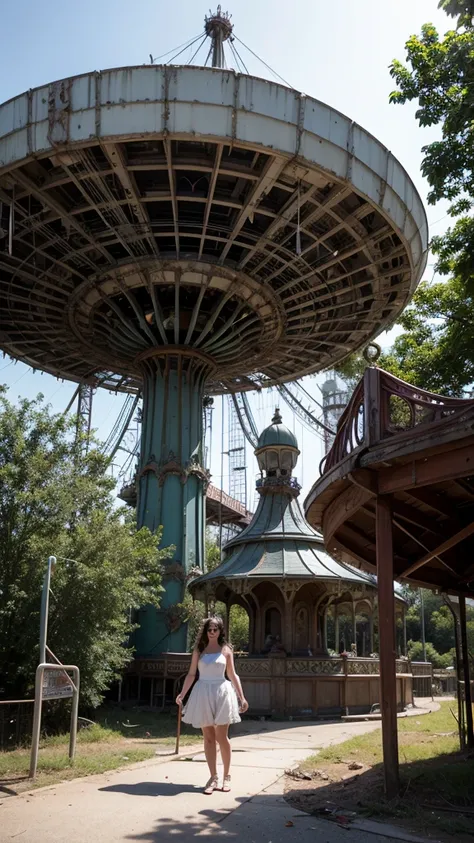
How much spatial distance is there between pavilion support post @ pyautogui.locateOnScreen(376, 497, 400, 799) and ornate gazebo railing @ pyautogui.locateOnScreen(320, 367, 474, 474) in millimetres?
922

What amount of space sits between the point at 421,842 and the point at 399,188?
24208mm

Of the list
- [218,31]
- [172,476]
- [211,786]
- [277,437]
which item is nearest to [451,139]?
[211,786]

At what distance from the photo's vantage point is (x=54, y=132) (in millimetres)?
22484

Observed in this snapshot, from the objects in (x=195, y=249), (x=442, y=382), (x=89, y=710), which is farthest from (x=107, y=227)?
(x=89, y=710)

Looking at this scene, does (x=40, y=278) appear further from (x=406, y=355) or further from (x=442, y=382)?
(x=442, y=382)

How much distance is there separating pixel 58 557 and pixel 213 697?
461 inches

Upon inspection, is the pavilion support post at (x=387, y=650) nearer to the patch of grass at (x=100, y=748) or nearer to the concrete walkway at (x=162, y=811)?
the concrete walkway at (x=162, y=811)

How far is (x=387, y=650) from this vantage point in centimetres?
810

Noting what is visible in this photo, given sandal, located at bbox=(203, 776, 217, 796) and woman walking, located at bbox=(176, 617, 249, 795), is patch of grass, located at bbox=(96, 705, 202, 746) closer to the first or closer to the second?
sandal, located at bbox=(203, 776, 217, 796)

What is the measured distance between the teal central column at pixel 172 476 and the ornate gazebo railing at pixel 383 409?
22.0m

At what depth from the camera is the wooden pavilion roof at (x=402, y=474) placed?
7341mm

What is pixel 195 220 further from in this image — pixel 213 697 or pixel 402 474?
pixel 213 697

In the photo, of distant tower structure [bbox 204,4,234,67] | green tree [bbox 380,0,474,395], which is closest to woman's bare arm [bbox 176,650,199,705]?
green tree [bbox 380,0,474,395]

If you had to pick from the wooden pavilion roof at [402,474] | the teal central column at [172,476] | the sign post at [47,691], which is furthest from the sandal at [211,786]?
the teal central column at [172,476]
